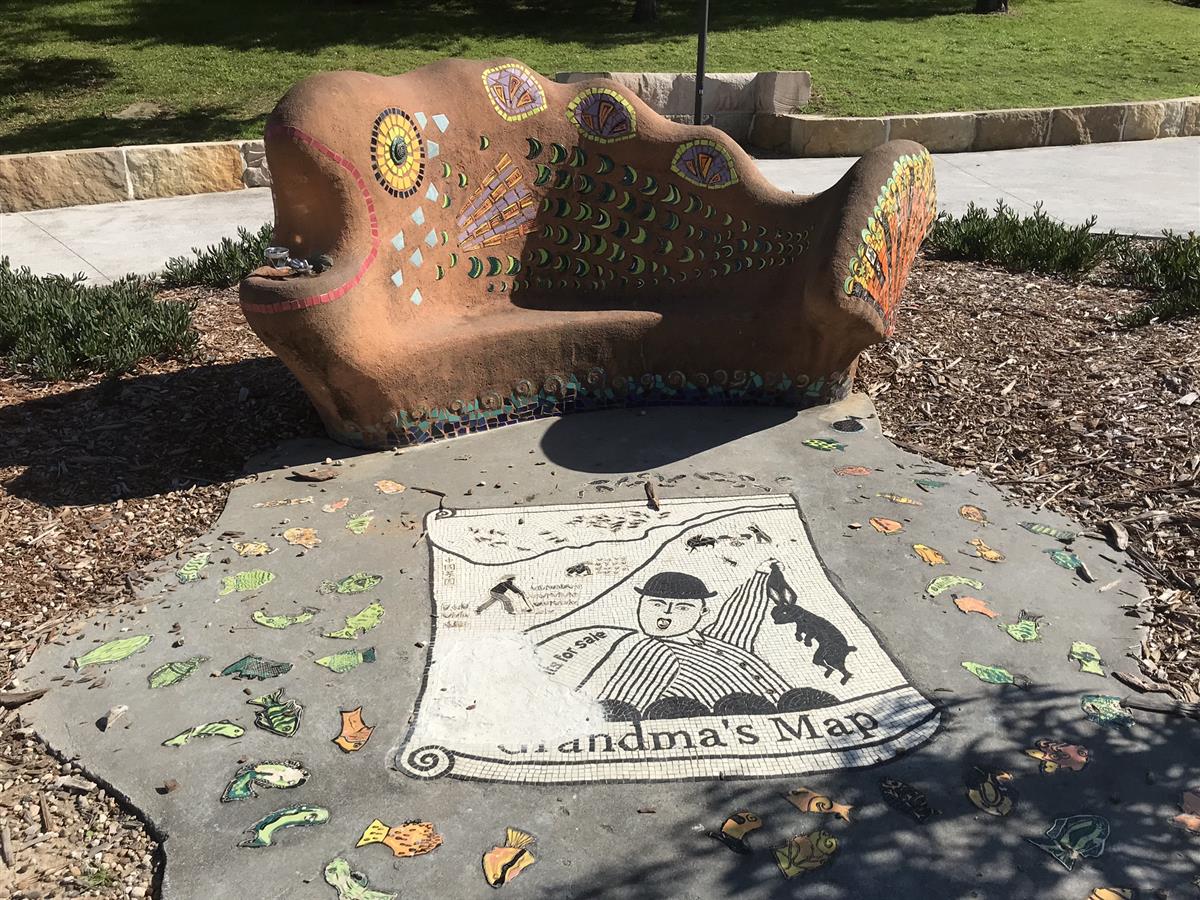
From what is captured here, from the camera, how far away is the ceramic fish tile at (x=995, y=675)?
3.42m

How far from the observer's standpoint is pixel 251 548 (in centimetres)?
431

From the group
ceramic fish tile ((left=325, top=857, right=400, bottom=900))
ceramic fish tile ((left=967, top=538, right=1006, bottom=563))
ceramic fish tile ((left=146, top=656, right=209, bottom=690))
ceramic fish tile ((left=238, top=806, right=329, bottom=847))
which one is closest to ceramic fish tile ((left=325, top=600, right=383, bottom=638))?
ceramic fish tile ((left=146, top=656, right=209, bottom=690))

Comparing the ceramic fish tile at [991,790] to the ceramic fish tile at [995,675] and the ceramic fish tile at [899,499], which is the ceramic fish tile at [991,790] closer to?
the ceramic fish tile at [995,675]

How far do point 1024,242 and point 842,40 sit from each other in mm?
9086

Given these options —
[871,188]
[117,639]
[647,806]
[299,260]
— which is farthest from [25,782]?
[871,188]

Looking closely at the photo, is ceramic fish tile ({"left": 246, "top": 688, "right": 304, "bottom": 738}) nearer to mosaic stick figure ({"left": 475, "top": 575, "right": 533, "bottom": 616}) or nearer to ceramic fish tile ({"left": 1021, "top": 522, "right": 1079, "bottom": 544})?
mosaic stick figure ({"left": 475, "top": 575, "right": 533, "bottom": 616})

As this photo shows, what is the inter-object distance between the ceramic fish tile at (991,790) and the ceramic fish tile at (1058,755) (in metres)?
0.13

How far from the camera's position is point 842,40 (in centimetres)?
1559

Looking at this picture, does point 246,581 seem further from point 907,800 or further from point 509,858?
point 907,800

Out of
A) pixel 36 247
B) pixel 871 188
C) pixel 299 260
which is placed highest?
pixel 871 188

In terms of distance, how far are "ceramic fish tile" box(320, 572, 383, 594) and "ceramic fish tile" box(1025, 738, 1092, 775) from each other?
98.6 inches

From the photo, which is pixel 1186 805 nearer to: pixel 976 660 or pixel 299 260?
pixel 976 660

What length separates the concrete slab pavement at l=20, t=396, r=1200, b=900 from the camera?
2775 mm

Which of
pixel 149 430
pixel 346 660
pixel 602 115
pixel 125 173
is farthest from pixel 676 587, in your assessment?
pixel 125 173
